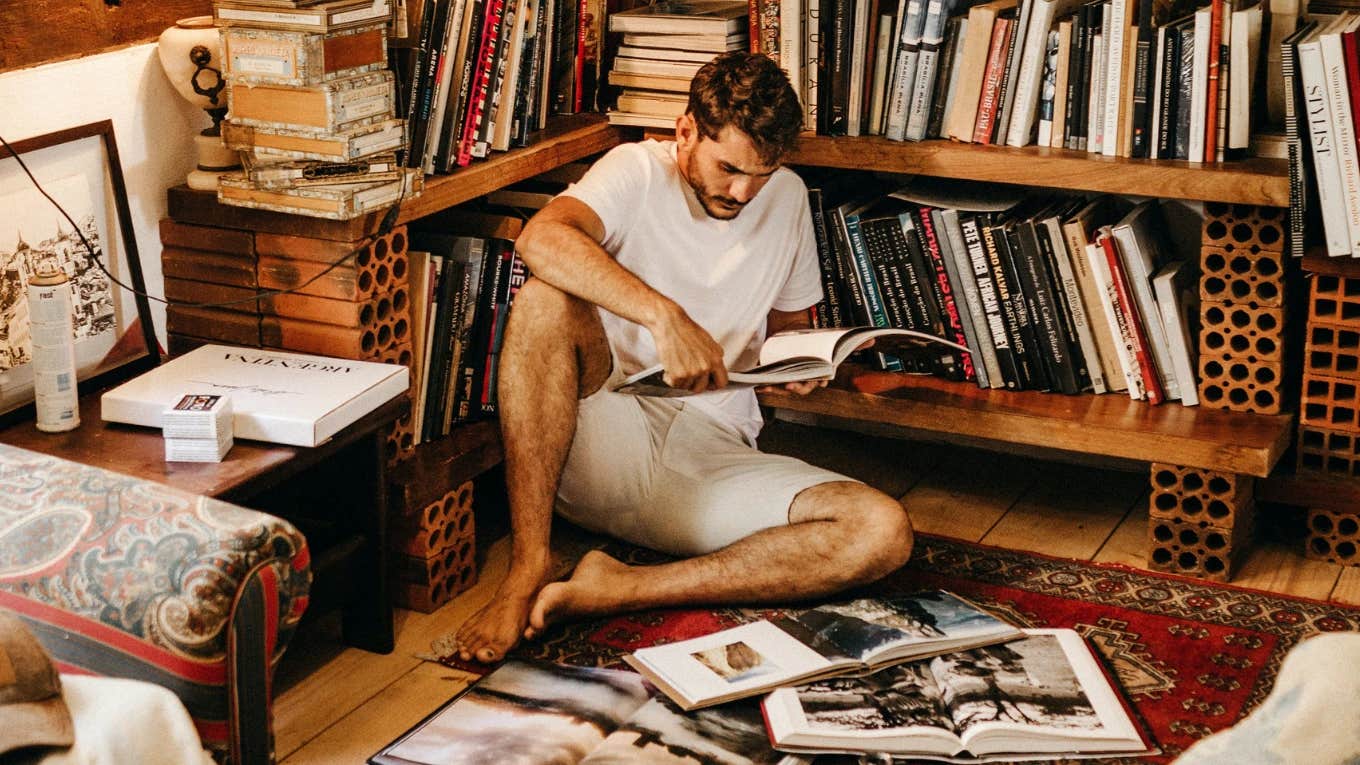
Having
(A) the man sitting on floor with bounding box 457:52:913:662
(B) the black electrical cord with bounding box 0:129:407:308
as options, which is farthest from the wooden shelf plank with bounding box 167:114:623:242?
(A) the man sitting on floor with bounding box 457:52:913:662

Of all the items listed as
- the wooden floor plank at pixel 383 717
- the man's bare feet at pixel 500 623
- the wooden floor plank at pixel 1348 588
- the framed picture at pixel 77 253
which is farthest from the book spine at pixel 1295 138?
the framed picture at pixel 77 253

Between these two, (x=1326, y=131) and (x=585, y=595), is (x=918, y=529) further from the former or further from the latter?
(x=1326, y=131)

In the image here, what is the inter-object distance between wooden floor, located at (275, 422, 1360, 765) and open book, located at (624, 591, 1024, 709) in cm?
34

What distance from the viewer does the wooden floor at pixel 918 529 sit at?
6.81 feet

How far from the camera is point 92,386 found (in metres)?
2.16

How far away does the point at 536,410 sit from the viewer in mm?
2320

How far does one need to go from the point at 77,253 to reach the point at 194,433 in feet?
1.41

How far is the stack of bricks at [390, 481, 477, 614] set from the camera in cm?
237

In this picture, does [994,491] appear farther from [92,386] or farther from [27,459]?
[27,459]

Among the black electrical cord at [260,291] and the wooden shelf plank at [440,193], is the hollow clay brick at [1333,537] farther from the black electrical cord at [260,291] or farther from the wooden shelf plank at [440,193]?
the black electrical cord at [260,291]

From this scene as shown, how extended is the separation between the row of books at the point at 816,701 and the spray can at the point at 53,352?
0.61 m

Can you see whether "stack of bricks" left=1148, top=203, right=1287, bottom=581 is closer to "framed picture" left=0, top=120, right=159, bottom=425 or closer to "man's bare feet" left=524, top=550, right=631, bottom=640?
"man's bare feet" left=524, top=550, right=631, bottom=640

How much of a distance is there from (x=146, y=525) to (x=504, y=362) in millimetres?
912

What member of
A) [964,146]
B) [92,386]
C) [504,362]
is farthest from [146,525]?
[964,146]
